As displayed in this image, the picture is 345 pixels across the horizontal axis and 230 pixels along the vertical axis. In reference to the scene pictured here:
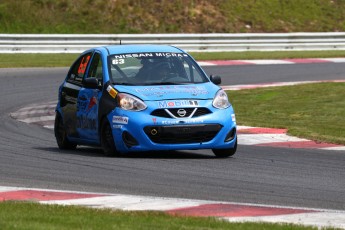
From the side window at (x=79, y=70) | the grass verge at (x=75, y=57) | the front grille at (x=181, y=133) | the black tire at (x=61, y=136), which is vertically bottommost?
the grass verge at (x=75, y=57)

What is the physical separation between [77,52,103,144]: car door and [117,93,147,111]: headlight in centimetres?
55

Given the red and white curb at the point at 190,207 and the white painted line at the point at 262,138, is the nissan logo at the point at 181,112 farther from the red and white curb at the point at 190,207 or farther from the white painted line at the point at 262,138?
the red and white curb at the point at 190,207

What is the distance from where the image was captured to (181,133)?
12430 millimetres

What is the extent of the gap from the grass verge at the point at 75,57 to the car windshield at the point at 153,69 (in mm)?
17410

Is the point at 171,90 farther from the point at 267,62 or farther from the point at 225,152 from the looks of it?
the point at 267,62

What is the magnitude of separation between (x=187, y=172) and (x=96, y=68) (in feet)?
10.0

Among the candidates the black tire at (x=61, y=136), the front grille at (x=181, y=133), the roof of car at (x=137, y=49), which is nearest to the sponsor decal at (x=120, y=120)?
the front grille at (x=181, y=133)

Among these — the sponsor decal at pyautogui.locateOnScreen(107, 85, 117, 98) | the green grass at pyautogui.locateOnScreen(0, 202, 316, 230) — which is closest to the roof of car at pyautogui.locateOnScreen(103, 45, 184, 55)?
the sponsor decal at pyautogui.locateOnScreen(107, 85, 117, 98)

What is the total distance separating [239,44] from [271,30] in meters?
4.57

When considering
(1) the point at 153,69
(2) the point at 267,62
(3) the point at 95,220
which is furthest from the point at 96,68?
(2) the point at 267,62

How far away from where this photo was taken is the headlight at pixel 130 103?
41.1 ft

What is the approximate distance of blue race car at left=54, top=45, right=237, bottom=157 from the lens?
40.8ft

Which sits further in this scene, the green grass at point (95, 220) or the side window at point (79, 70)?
the side window at point (79, 70)

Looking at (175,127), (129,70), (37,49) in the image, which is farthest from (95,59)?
(37,49)
